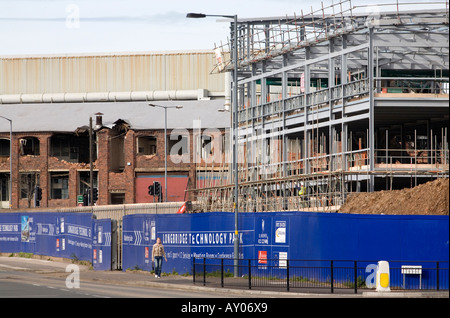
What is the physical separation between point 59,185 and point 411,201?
68.3 metres

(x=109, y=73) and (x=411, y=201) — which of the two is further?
(x=109, y=73)

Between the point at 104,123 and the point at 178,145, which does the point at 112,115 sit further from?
the point at 178,145

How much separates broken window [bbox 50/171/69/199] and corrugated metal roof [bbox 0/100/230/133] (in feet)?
16.0

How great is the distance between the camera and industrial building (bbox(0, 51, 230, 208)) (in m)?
96.2

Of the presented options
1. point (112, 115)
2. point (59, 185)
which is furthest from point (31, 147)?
point (112, 115)

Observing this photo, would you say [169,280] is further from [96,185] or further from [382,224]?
[96,185]

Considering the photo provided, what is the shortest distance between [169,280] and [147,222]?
5.56 metres

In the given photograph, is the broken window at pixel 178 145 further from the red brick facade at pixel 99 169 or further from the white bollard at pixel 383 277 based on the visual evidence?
the white bollard at pixel 383 277

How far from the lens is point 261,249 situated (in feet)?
122

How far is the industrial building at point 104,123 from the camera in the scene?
96250 millimetres

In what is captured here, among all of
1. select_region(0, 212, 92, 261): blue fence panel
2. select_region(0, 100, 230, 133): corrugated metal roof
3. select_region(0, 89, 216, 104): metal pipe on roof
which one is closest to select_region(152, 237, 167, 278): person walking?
select_region(0, 212, 92, 261): blue fence panel

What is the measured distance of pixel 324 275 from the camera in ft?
108

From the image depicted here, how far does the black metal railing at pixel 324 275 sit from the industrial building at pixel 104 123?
2007 inches

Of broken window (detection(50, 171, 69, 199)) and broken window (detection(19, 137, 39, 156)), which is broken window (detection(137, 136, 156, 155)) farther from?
broken window (detection(19, 137, 39, 156))
